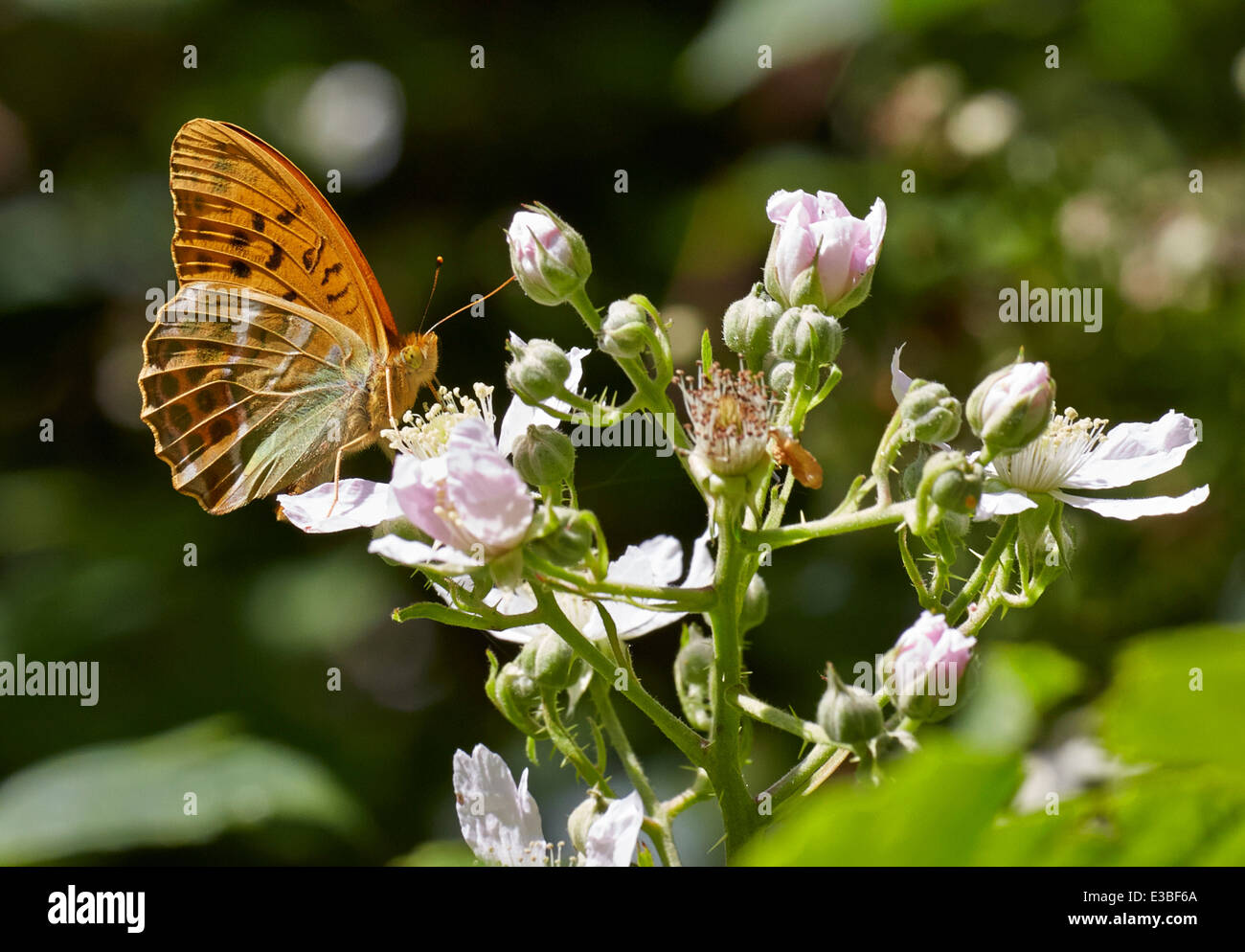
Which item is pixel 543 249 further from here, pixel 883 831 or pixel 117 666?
pixel 117 666

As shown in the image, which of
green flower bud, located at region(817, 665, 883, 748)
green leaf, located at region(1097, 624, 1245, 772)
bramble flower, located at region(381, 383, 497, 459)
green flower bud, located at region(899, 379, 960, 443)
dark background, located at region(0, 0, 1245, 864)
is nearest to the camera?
green leaf, located at region(1097, 624, 1245, 772)

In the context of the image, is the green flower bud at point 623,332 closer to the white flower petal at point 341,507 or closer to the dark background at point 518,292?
the white flower petal at point 341,507

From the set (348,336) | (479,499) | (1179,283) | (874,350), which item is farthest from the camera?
(874,350)

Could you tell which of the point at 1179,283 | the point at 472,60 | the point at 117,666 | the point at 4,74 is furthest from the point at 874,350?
the point at 4,74

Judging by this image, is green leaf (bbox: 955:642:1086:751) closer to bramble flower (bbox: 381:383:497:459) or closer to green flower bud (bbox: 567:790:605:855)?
green flower bud (bbox: 567:790:605:855)

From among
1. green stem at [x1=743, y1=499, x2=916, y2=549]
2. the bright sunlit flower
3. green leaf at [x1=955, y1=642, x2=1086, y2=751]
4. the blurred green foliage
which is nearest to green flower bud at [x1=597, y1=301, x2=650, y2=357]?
green stem at [x1=743, y1=499, x2=916, y2=549]

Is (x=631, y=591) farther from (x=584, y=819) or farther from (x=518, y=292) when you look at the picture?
(x=518, y=292)
